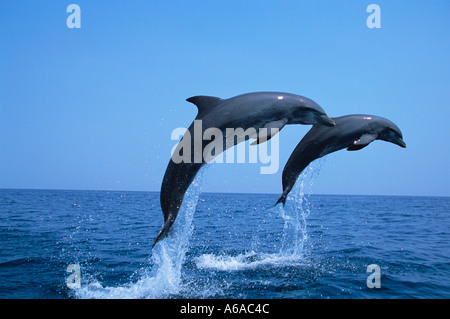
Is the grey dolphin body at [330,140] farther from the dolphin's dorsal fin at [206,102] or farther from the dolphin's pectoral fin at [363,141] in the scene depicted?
the dolphin's dorsal fin at [206,102]

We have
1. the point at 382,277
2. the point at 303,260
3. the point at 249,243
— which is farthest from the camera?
the point at 249,243

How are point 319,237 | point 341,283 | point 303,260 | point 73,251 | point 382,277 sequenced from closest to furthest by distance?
1. point 341,283
2. point 382,277
3. point 303,260
4. point 73,251
5. point 319,237

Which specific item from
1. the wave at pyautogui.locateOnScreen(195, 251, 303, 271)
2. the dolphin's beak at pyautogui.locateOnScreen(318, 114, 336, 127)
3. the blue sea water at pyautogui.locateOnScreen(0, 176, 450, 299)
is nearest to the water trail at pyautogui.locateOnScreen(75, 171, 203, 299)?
the blue sea water at pyautogui.locateOnScreen(0, 176, 450, 299)

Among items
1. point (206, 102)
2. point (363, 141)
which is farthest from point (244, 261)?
point (206, 102)

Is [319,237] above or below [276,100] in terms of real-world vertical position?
below

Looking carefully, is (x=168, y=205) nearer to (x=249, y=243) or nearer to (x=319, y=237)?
(x=249, y=243)

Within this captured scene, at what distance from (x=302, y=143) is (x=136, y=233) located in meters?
12.3

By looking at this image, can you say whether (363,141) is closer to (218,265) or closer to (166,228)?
(166,228)

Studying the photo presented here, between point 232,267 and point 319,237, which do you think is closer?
point 232,267

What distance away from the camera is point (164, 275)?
938 cm

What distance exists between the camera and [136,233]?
61.3ft

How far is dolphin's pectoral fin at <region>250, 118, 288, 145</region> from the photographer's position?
732 centimetres

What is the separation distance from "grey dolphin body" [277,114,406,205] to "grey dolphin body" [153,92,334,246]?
1.75 meters
